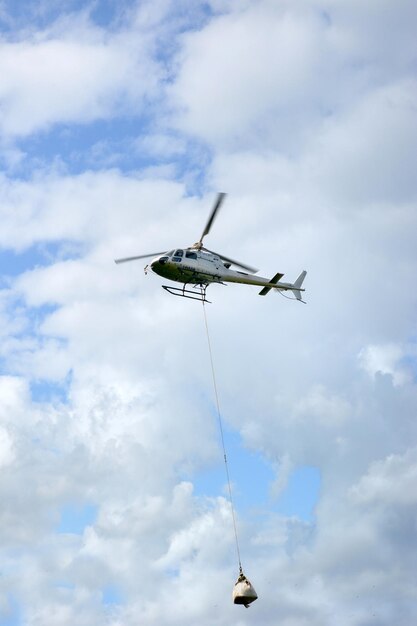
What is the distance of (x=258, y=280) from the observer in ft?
212

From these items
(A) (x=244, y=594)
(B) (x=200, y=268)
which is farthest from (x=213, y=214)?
(A) (x=244, y=594)

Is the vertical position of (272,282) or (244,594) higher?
(272,282)

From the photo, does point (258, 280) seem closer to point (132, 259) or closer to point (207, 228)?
point (207, 228)

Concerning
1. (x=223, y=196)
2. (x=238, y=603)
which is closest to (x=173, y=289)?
(x=223, y=196)

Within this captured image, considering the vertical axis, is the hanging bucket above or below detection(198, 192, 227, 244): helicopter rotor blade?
below

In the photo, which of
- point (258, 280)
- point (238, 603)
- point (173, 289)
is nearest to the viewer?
point (238, 603)

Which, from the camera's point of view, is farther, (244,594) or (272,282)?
(272,282)

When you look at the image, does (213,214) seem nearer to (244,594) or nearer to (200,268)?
(200,268)

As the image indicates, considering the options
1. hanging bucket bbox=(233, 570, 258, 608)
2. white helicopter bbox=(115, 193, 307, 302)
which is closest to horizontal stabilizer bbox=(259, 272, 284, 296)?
white helicopter bbox=(115, 193, 307, 302)

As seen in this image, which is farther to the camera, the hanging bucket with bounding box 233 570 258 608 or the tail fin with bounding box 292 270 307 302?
the tail fin with bounding box 292 270 307 302

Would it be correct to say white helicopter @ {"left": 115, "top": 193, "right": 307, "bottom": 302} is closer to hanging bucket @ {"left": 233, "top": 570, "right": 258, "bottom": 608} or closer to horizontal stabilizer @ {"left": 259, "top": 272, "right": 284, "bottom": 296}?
→ horizontal stabilizer @ {"left": 259, "top": 272, "right": 284, "bottom": 296}

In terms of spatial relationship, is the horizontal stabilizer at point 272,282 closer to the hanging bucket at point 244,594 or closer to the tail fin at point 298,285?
the tail fin at point 298,285

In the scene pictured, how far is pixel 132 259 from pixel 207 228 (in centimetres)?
581

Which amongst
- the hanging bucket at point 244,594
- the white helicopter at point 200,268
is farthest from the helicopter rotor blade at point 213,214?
Answer: the hanging bucket at point 244,594
